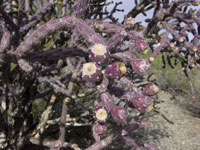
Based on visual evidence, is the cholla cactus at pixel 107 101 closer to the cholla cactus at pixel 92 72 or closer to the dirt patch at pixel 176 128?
the cholla cactus at pixel 92 72

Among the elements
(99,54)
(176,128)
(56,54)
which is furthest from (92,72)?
(176,128)

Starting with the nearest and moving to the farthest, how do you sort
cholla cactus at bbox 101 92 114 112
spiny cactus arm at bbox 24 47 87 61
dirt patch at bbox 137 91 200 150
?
cholla cactus at bbox 101 92 114 112
spiny cactus arm at bbox 24 47 87 61
dirt patch at bbox 137 91 200 150

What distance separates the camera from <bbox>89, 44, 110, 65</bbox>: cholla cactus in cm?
68

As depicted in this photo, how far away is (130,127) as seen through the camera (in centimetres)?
143

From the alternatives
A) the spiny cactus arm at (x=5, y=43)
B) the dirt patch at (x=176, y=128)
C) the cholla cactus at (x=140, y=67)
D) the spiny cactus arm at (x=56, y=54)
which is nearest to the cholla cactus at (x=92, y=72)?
the cholla cactus at (x=140, y=67)

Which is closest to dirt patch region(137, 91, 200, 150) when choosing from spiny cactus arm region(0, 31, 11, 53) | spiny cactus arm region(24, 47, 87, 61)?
spiny cactus arm region(24, 47, 87, 61)

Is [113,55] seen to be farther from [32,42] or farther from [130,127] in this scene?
[130,127]

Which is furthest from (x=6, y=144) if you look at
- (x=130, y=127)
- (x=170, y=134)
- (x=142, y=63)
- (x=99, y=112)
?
(x=170, y=134)

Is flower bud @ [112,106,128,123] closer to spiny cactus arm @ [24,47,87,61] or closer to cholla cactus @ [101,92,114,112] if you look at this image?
cholla cactus @ [101,92,114,112]

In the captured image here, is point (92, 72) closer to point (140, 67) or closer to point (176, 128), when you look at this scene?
point (140, 67)

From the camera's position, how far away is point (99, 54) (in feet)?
2.22

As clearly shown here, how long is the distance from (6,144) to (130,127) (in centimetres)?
166

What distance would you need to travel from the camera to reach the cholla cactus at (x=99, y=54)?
0.68 m

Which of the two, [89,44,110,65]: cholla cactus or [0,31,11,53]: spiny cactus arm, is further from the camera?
[0,31,11,53]: spiny cactus arm
